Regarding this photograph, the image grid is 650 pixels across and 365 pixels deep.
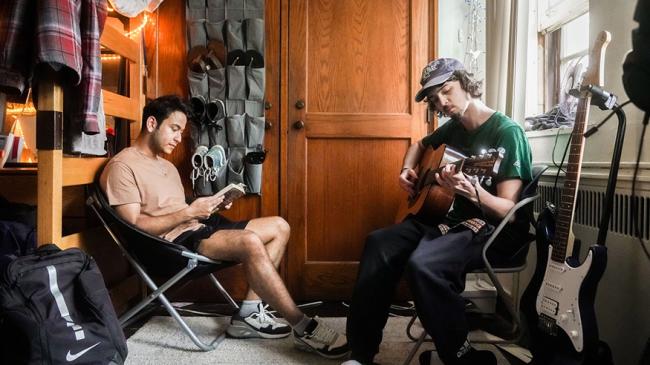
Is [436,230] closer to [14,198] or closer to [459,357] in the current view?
[459,357]

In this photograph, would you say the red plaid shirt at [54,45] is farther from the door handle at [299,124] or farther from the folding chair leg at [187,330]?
the door handle at [299,124]

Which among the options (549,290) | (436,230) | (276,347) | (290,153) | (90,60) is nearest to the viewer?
(549,290)

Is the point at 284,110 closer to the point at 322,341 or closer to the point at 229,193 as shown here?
the point at 229,193

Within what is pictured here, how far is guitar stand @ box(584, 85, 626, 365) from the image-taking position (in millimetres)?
1427

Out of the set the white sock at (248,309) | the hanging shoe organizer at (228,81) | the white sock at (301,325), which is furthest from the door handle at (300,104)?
the white sock at (301,325)

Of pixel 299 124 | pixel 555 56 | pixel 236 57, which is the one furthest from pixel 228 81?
pixel 555 56

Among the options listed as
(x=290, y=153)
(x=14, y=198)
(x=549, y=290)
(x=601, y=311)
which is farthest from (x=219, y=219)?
(x=601, y=311)

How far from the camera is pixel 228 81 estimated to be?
2645 millimetres

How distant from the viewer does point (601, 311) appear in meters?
1.77

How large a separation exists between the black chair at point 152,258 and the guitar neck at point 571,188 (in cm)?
134

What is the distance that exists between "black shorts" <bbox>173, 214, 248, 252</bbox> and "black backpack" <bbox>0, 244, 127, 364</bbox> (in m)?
0.55

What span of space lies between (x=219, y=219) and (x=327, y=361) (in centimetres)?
93

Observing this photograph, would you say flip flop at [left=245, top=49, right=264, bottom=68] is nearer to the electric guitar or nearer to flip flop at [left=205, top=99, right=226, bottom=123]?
flip flop at [left=205, top=99, right=226, bottom=123]

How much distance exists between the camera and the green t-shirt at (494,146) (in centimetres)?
176
